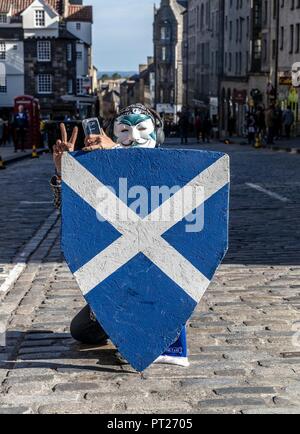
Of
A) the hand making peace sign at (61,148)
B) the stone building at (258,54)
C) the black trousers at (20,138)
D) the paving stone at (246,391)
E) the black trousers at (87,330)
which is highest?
the stone building at (258,54)

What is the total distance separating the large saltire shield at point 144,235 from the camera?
15.1 ft

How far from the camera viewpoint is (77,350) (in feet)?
18.4

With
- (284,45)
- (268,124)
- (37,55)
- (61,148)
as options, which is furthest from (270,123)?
(37,55)

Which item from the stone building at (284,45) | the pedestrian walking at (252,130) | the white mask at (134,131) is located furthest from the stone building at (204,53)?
the white mask at (134,131)

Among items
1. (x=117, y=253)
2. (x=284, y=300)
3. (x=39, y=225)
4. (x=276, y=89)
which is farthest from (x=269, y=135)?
(x=117, y=253)

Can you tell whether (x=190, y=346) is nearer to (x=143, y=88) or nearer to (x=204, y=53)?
(x=204, y=53)

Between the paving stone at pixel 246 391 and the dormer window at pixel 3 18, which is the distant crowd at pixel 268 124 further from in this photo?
the paving stone at pixel 246 391

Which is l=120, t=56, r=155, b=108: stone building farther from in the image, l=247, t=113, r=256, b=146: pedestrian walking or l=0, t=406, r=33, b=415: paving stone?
l=0, t=406, r=33, b=415: paving stone

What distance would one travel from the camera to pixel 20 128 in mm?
37594

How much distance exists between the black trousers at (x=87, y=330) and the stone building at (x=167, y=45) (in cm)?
11740

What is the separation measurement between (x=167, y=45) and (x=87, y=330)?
124593 mm

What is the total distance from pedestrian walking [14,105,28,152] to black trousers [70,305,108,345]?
30.9 metres

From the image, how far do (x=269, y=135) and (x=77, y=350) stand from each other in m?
35.7

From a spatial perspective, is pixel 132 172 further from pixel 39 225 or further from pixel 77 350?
pixel 39 225
